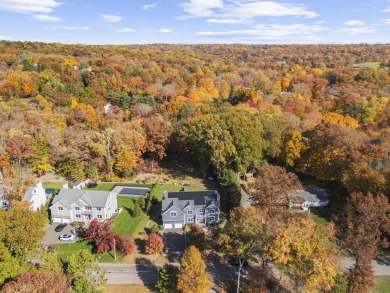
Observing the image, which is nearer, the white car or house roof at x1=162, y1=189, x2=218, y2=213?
the white car

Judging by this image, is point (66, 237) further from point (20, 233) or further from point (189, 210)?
point (189, 210)

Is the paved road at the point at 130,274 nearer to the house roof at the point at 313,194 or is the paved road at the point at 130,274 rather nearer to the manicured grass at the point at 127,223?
the manicured grass at the point at 127,223

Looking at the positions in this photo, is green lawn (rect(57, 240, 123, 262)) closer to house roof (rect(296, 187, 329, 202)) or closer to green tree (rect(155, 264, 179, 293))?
green tree (rect(155, 264, 179, 293))

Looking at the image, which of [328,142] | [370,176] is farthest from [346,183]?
[328,142]

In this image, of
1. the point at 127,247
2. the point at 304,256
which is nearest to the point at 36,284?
the point at 127,247

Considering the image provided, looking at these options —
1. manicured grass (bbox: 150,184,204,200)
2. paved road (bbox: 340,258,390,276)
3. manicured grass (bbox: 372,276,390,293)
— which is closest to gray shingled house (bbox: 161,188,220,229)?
manicured grass (bbox: 150,184,204,200)

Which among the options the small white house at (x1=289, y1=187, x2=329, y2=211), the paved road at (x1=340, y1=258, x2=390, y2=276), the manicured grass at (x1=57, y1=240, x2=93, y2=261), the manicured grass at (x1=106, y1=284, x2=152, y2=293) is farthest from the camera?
the small white house at (x1=289, y1=187, x2=329, y2=211)

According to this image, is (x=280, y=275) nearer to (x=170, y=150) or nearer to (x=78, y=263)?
(x=78, y=263)
